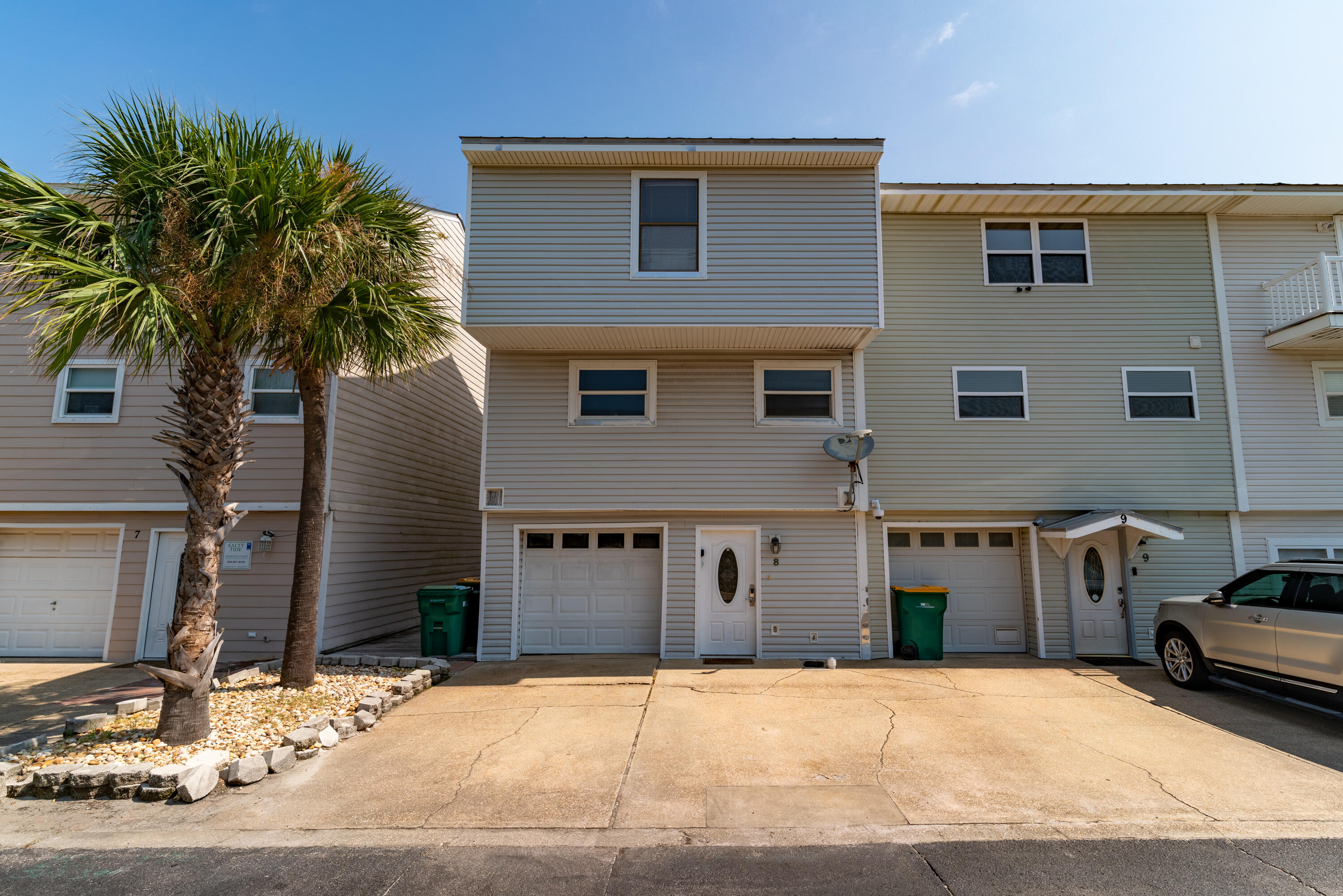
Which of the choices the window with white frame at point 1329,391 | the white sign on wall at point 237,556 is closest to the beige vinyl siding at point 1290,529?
the window with white frame at point 1329,391

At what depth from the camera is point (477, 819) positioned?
4992 millimetres

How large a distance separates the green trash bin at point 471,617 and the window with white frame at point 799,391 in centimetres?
562

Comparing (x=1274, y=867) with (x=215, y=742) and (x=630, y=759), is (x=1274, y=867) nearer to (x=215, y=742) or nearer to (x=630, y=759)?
(x=630, y=759)

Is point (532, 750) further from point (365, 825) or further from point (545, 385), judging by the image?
point (545, 385)

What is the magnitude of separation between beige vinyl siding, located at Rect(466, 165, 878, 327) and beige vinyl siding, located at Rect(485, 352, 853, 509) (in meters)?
0.98

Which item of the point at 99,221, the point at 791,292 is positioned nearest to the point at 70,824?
the point at 99,221

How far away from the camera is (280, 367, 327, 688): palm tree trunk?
8.01 meters

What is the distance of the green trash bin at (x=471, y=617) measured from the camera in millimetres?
10680

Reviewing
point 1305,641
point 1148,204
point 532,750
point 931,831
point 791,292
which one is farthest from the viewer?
point 1148,204

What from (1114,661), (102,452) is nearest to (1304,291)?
(1114,661)

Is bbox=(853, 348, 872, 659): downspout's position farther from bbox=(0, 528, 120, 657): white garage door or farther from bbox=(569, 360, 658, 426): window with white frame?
bbox=(0, 528, 120, 657): white garage door

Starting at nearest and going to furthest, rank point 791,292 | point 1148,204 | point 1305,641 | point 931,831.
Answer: point 931,831 < point 1305,641 < point 791,292 < point 1148,204

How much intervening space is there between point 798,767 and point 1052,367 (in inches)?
337

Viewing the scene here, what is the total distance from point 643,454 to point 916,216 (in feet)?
21.3
